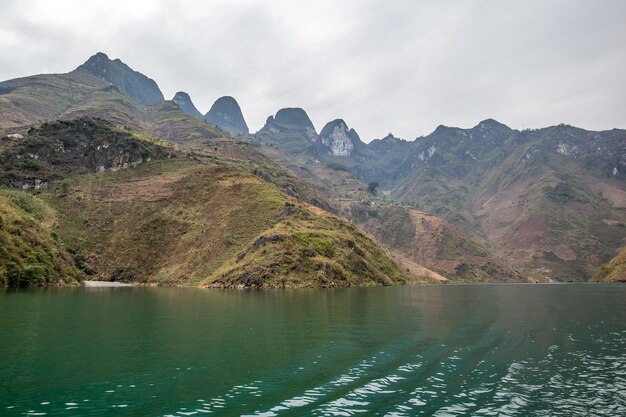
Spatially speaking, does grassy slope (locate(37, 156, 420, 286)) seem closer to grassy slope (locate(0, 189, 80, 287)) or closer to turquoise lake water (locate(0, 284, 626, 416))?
grassy slope (locate(0, 189, 80, 287))

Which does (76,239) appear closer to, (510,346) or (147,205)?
(147,205)

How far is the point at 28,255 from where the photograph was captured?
11319 cm

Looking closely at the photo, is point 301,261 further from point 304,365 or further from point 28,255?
point 304,365

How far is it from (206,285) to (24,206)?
73181mm

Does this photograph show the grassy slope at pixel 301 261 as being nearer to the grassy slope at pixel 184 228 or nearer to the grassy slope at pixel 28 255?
the grassy slope at pixel 184 228

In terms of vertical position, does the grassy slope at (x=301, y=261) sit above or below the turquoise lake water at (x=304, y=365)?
above

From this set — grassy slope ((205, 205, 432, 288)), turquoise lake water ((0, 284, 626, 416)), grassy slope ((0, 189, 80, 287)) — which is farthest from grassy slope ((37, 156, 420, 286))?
turquoise lake water ((0, 284, 626, 416))

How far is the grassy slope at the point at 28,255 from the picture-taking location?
10505cm

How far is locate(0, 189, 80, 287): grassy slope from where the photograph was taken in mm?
105050

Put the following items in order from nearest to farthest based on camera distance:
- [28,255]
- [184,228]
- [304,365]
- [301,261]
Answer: [304,365] < [28,255] < [301,261] < [184,228]

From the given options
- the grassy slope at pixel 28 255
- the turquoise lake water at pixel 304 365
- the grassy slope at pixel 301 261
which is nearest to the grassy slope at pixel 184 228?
the grassy slope at pixel 301 261

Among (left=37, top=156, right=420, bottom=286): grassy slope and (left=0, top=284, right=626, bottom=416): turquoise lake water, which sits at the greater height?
(left=37, top=156, right=420, bottom=286): grassy slope

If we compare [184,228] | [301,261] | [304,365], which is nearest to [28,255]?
[184,228]

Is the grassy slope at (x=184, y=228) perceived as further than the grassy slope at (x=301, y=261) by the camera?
Yes
